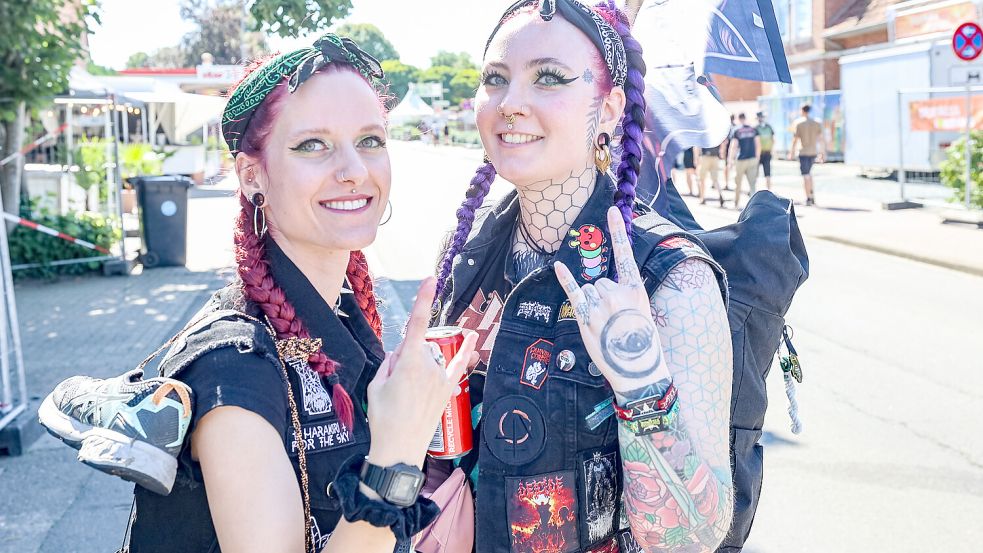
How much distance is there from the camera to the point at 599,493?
2.07 m

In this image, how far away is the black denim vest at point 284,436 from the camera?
64.9 inches

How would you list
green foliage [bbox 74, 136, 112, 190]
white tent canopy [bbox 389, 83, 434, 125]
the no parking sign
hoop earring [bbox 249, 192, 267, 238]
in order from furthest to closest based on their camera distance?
1. green foliage [bbox 74, 136, 112, 190]
2. the no parking sign
3. white tent canopy [bbox 389, 83, 434, 125]
4. hoop earring [bbox 249, 192, 267, 238]

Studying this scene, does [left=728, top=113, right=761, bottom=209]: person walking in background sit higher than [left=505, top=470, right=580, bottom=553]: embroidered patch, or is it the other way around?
[left=728, top=113, right=761, bottom=209]: person walking in background

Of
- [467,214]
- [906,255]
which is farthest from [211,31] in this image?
[467,214]

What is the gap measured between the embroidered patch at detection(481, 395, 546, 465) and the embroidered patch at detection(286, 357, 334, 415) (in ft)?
1.51

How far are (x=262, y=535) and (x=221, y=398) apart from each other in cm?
24

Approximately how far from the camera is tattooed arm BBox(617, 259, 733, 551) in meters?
1.89

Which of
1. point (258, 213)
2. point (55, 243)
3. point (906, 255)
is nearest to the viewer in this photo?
point (258, 213)

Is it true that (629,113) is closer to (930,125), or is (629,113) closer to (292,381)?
(292,381)

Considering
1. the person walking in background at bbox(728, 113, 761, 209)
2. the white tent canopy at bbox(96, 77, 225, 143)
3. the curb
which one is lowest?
the curb

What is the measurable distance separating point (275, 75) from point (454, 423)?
0.85 m

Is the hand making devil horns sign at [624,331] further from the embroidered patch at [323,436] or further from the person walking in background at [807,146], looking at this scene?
the person walking in background at [807,146]

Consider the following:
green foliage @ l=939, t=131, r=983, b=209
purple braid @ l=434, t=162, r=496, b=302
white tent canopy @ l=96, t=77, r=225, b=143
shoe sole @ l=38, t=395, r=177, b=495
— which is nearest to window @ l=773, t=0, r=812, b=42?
green foliage @ l=939, t=131, r=983, b=209

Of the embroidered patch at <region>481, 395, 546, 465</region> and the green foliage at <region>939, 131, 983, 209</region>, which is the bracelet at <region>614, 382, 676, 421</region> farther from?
the green foliage at <region>939, 131, 983, 209</region>
